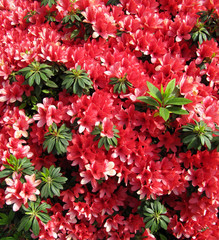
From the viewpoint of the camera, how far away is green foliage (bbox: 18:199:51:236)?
1.73 meters

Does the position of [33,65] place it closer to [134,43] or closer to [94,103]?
[94,103]

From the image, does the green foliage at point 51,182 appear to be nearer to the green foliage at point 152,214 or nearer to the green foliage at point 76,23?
the green foliage at point 152,214

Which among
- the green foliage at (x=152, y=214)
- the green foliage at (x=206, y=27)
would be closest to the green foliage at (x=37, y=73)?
the green foliage at (x=152, y=214)

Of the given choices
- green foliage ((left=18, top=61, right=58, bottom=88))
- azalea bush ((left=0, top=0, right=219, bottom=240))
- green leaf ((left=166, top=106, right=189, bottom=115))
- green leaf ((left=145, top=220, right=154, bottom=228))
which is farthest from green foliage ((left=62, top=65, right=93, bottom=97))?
green leaf ((left=145, top=220, right=154, bottom=228))

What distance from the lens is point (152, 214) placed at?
187 centimetres

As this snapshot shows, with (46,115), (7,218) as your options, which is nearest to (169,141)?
(46,115)

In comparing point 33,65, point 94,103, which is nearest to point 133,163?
point 94,103

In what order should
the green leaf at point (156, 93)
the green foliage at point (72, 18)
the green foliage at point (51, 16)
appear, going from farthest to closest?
the green foliage at point (51, 16)
the green foliage at point (72, 18)
the green leaf at point (156, 93)

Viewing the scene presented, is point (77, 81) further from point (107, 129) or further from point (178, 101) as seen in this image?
point (178, 101)

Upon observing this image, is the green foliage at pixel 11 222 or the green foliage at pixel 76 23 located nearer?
the green foliage at pixel 11 222

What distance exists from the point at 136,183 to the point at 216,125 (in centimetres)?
82

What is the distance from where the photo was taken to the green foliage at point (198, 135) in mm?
1760

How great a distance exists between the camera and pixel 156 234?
2227mm

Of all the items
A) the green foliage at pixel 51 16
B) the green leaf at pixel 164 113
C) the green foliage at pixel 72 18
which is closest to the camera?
the green leaf at pixel 164 113
